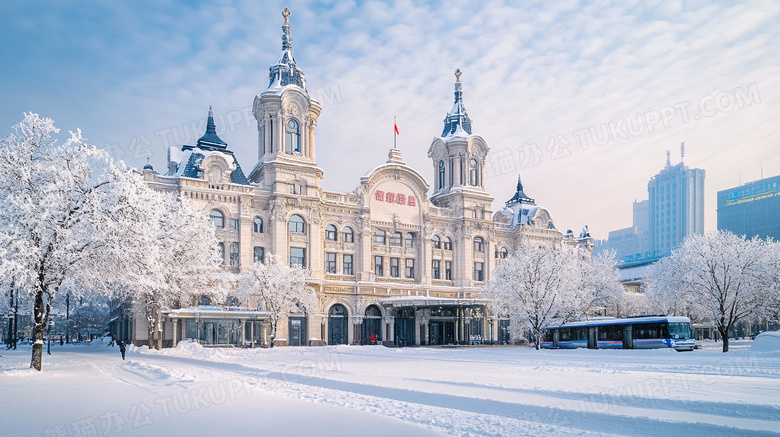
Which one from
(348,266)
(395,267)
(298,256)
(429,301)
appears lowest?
(429,301)

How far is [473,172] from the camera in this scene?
70188 mm

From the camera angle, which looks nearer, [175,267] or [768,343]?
[768,343]

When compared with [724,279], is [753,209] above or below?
above

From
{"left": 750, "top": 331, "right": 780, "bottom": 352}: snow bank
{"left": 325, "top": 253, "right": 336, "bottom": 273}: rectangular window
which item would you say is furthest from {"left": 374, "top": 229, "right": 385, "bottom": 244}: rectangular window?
{"left": 750, "top": 331, "right": 780, "bottom": 352}: snow bank

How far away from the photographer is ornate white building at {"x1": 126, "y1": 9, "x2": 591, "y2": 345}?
53250 millimetres

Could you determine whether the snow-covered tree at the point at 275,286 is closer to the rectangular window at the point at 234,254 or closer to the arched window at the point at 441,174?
the rectangular window at the point at 234,254

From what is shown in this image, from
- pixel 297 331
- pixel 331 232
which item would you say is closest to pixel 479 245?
pixel 331 232

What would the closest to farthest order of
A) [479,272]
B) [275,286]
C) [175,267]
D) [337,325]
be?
1. [175,267]
2. [275,286]
3. [337,325]
4. [479,272]

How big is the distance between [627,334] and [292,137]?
34435 millimetres

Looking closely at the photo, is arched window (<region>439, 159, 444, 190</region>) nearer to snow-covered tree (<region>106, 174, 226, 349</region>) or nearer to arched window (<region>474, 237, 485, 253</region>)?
arched window (<region>474, 237, 485, 253</region>)

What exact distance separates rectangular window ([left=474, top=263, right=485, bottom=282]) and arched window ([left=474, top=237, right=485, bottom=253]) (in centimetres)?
162

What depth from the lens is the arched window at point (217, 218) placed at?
52969mm

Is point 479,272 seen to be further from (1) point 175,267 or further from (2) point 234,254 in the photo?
(1) point 175,267

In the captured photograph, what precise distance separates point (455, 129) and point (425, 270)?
18.2m
